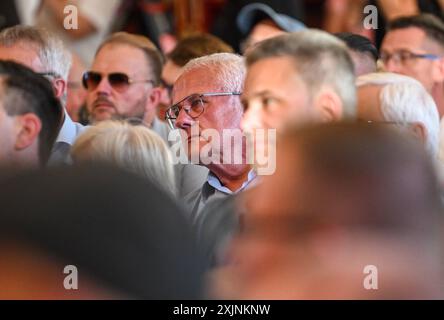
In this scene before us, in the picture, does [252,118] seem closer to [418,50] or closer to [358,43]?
[358,43]

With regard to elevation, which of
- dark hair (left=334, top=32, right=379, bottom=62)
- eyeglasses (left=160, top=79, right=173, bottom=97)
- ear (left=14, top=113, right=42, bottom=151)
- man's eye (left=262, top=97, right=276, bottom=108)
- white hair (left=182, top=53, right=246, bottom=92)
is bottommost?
man's eye (left=262, top=97, right=276, bottom=108)

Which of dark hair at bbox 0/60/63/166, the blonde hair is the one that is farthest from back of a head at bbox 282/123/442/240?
dark hair at bbox 0/60/63/166

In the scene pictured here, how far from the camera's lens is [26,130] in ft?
8.95

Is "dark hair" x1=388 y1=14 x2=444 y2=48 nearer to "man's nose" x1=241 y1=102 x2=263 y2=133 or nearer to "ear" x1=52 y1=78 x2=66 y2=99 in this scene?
"ear" x1=52 y1=78 x2=66 y2=99

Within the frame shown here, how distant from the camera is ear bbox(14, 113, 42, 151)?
2715mm

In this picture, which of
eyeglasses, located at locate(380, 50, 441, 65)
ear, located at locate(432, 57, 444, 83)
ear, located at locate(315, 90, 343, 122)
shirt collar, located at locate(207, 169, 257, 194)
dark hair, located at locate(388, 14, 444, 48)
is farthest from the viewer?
dark hair, located at locate(388, 14, 444, 48)

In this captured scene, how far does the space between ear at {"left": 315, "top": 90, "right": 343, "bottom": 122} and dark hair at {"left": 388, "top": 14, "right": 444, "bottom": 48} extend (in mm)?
1258

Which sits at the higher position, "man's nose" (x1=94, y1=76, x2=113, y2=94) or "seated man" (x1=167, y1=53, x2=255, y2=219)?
"man's nose" (x1=94, y1=76, x2=113, y2=94)

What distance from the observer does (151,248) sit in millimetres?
1471

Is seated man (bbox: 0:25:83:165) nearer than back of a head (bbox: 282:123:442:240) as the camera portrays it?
No

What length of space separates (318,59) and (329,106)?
0.39 feet

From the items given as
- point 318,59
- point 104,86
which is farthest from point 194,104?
point 104,86

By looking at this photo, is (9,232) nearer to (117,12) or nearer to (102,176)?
(102,176)

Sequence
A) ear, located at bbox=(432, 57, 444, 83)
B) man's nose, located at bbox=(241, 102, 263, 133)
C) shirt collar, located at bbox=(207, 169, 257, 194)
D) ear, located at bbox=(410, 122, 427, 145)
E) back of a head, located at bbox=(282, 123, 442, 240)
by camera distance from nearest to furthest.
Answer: back of a head, located at bbox=(282, 123, 442, 240) < man's nose, located at bbox=(241, 102, 263, 133) < ear, located at bbox=(410, 122, 427, 145) < shirt collar, located at bbox=(207, 169, 257, 194) < ear, located at bbox=(432, 57, 444, 83)
